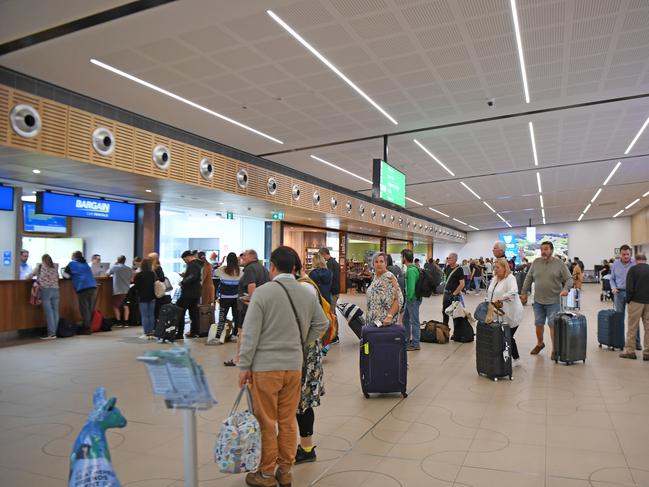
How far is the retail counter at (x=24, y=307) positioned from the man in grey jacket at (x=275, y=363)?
24.2 feet

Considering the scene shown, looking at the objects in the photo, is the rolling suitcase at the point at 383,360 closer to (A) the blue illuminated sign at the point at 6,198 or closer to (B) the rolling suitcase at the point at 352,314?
(B) the rolling suitcase at the point at 352,314

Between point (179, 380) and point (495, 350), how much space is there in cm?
431

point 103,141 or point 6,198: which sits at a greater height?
point 103,141

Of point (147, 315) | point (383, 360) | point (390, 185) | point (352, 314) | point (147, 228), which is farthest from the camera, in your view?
point (147, 228)

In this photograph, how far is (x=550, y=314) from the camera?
22.1ft

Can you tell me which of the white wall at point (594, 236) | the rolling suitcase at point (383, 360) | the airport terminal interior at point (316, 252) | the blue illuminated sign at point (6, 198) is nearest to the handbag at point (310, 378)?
the airport terminal interior at point (316, 252)

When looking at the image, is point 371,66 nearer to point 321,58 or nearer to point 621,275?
point 321,58

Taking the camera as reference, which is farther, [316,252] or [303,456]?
[316,252]

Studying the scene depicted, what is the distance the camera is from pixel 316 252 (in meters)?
7.79

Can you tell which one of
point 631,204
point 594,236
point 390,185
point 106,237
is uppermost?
point 631,204

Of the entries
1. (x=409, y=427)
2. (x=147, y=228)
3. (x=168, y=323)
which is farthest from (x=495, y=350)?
(x=147, y=228)

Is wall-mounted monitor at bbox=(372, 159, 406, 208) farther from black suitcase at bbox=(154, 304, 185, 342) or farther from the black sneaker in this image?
the black sneaker

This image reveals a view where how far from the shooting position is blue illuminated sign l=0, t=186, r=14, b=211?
9391 millimetres

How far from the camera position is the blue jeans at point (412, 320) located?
290 inches
